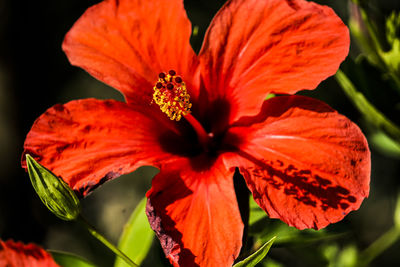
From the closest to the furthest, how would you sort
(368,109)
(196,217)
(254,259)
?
(254,259) → (196,217) → (368,109)

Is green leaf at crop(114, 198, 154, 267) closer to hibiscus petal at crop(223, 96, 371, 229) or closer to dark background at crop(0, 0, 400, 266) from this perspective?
hibiscus petal at crop(223, 96, 371, 229)

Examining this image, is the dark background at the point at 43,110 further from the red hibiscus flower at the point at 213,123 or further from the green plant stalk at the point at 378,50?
the red hibiscus flower at the point at 213,123

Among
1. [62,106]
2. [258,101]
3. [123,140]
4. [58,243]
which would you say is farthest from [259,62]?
[58,243]

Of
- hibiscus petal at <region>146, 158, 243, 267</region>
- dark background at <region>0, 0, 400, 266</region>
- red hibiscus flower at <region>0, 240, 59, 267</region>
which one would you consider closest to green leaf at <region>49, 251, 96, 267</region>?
red hibiscus flower at <region>0, 240, 59, 267</region>

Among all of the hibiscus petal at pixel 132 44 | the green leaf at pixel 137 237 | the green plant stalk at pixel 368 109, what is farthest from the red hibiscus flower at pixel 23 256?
the green plant stalk at pixel 368 109

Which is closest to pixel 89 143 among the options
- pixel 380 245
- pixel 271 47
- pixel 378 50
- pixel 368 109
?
pixel 271 47

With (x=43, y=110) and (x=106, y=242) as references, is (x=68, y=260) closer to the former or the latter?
(x=106, y=242)

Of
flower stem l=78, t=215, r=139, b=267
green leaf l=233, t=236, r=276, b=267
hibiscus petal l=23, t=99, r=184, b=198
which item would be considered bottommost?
green leaf l=233, t=236, r=276, b=267
